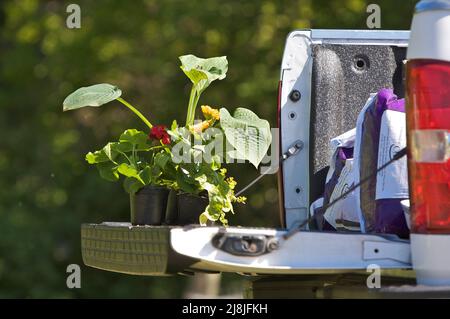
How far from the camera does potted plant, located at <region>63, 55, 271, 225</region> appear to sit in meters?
3.91

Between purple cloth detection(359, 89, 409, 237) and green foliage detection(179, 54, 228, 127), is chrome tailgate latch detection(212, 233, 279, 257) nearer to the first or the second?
purple cloth detection(359, 89, 409, 237)

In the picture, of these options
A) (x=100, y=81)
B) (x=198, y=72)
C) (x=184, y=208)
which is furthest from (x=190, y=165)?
(x=100, y=81)

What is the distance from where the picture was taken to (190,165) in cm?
393

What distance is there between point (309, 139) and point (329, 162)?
0.13 meters

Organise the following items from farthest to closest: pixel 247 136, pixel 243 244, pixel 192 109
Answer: pixel 192 109
pixel 247 136
pixel 243 244

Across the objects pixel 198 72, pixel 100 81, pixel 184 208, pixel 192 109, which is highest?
pixel 100 81

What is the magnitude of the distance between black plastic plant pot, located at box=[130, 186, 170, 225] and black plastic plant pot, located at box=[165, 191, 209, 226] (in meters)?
0.02

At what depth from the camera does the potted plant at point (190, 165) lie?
3.91 m

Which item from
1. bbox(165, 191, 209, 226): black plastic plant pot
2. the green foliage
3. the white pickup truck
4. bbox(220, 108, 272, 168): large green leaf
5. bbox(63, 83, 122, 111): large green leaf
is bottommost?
the white pickup truck

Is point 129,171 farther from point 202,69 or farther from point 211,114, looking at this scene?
point 202,69

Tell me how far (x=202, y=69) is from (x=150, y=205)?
0.56 metres

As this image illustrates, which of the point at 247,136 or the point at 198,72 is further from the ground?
the point at 198,72

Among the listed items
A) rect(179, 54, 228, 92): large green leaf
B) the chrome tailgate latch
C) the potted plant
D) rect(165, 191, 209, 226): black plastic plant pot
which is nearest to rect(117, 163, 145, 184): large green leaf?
the potted plant

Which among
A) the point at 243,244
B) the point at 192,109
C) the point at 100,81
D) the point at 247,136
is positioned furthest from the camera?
the point at 100,81
